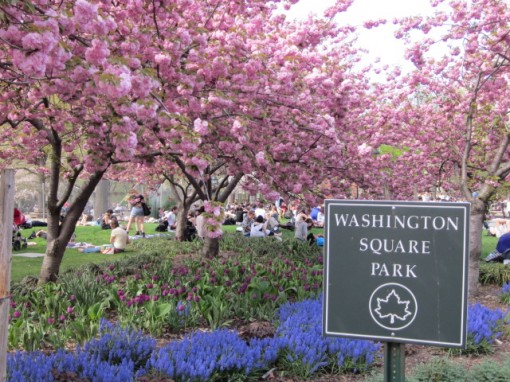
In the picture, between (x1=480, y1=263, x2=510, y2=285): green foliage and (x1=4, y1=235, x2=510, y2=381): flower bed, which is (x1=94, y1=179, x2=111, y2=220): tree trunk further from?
(x1=480, y1=263, x2=510, y2=285): green foliage

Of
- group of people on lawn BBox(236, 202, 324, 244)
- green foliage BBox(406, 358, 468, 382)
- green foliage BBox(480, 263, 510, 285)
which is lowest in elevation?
green foliage BBox(406, 358, 468, 382)

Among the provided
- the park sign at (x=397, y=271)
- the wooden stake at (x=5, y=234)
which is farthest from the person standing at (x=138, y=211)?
the park sign at (x=397, y=271)

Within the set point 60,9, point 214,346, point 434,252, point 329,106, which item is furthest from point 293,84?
point 434,252

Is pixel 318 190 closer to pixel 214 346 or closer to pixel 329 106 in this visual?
pixel 329 106

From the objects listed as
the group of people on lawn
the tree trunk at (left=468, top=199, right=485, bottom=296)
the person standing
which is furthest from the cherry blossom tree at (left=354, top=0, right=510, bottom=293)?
the person standing

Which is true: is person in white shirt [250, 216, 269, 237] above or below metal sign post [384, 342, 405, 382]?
above

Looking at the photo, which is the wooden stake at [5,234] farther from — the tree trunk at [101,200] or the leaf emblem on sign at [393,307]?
the tree trunk at [101,200]

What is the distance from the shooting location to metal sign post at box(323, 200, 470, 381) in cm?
248

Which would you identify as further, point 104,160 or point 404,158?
point 404,158

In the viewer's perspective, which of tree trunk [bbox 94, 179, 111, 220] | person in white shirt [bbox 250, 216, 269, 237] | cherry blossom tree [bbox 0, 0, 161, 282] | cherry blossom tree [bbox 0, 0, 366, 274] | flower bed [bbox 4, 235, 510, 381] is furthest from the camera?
tree trunk [bbox 94, 179, 111, 220]

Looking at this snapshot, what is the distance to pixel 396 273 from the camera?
8.41 feet

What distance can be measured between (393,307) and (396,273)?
0.51 feet

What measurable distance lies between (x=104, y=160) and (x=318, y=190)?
20.3ft

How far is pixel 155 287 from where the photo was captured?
6789 millimetres
